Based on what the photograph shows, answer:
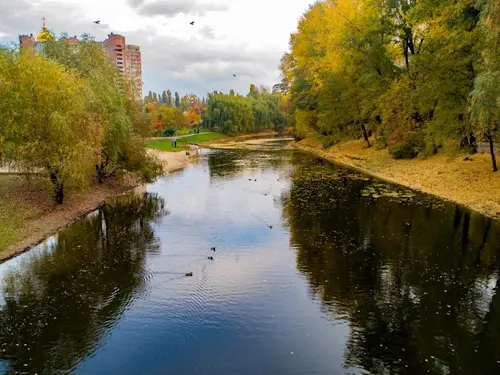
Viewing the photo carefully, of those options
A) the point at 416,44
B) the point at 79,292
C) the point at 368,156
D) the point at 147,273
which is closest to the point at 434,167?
the point at 368,156

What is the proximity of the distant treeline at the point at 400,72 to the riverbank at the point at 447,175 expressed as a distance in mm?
1829

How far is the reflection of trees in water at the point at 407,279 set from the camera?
12.3 metres

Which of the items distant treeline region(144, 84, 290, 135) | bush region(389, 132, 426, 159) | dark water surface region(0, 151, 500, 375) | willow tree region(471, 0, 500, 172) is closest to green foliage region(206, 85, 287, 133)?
distant treeline region(144, 84, 290, 135)

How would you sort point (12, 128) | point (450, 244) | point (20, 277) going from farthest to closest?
point (12, 128), point (450, 244), point (20, 277)

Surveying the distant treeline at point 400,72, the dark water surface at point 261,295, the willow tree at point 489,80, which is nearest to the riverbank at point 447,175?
the distant treeline at point 400,72

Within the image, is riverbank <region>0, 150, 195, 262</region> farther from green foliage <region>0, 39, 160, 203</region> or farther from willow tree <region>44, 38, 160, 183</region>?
willow tree <region>44, 38, 160, 183</region>

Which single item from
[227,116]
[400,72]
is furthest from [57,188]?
[227,116]

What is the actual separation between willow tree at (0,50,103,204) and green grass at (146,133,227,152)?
184 ft

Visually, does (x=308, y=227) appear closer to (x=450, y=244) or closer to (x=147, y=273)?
(x=450, y=244)

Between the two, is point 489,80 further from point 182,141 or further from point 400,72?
point 182,141

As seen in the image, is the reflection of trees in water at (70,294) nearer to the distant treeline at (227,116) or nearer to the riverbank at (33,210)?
the riverbank at (33,210)

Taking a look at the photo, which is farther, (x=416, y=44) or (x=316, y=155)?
(x=316, y=155)

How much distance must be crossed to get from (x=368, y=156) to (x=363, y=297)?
40.7 meters

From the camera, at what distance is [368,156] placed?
53.9 m
